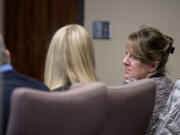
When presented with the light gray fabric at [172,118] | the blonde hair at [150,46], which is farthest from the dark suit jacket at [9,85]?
the blonde hair at [150,46]

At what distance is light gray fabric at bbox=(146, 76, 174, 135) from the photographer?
1.64m

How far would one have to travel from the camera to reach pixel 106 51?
347cm

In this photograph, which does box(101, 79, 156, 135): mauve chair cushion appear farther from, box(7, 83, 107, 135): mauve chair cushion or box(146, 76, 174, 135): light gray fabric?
box(146, 76, 174, 135): light gray fabric

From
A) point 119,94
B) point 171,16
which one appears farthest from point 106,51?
point 119,94

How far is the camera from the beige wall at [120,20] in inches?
135

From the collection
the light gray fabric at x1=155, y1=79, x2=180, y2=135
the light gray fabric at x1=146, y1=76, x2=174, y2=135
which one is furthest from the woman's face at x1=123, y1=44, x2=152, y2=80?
the light gray fabric at x1=155, y1=79, x2=180, y2=135

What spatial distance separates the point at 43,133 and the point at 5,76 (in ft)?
0.97

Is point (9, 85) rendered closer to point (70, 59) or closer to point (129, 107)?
point (70, 59)

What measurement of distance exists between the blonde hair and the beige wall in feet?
4.72

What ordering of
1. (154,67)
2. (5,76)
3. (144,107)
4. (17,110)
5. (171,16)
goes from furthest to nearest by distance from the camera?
(171,16) → (154,67) → (144,107) → (5,76) → (17,110)

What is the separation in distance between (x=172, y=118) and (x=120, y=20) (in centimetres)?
212

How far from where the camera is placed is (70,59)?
4.62ft

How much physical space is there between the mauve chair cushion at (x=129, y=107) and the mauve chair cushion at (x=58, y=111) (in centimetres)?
9

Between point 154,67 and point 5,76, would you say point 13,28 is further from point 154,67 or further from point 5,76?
point 5,76
